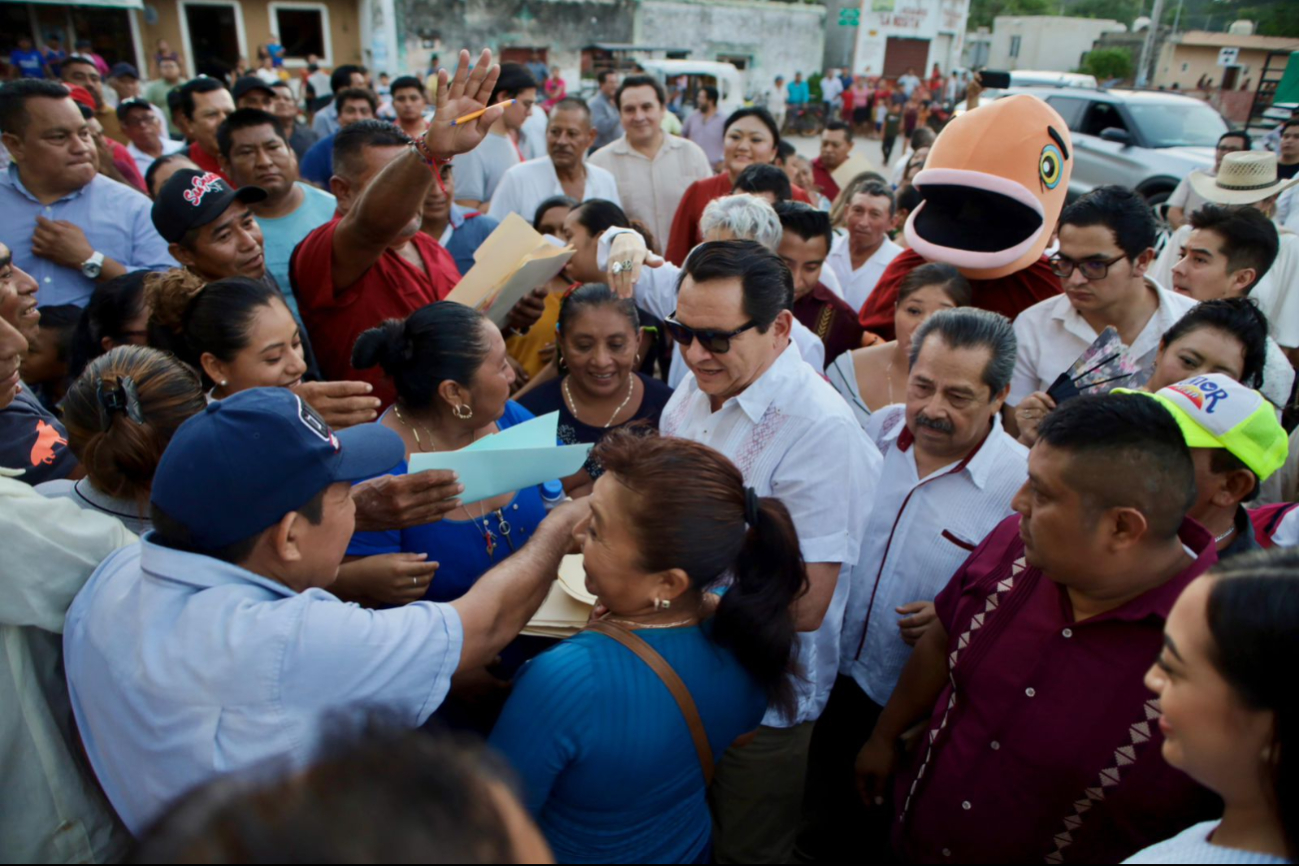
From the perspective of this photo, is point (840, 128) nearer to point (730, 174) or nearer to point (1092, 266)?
point (730, 174)

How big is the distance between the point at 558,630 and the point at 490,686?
23cm

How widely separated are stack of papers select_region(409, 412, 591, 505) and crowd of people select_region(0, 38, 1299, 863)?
0.04 meters

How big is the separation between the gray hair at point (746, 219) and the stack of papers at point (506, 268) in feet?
2.47

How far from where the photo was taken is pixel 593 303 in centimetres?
307

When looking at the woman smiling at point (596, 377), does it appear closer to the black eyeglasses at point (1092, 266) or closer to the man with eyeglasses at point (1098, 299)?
→ the man with eyeglasses at point (1098, 299)

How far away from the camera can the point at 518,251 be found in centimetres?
304

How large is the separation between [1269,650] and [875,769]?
4.55 ft

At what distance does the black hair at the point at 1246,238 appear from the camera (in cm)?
358

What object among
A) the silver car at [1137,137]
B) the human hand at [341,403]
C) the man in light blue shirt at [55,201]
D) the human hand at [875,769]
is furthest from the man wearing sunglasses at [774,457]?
the silver car at [1137,137]

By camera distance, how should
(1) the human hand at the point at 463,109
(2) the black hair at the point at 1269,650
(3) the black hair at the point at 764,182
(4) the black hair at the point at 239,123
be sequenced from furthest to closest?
1. (3) the black hair at the point at 764,182
2. (4) the black hair at the point at 239,123
3. (1) the human hand at the point at 463,109
4. (2) the black hair at the point at 1269,650

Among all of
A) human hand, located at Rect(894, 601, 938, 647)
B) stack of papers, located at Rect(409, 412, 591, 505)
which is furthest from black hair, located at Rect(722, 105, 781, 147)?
stack of papers, located at Rect(409, 412, 591, 505)

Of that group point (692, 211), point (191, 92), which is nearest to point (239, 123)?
point (191, 92)

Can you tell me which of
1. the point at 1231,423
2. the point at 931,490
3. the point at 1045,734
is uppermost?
the point at 1231,423

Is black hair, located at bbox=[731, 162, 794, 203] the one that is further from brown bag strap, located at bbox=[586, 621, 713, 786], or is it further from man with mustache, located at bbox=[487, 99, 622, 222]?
brown bag strap, located at bbox=[586, 621, 713, 786]
